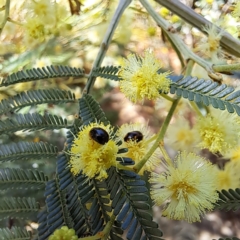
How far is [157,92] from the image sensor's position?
23.1 inches

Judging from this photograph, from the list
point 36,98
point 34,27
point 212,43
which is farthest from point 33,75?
point 212,43

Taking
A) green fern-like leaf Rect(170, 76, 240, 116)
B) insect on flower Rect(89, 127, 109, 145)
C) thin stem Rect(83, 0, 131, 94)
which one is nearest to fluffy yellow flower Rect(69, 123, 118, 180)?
insect on flower Rect(89, 127, 109, 145)

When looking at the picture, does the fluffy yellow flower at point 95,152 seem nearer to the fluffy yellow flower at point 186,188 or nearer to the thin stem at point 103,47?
the fluffy yellow flower at point 186,188

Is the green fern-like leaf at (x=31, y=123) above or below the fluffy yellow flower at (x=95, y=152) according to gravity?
above

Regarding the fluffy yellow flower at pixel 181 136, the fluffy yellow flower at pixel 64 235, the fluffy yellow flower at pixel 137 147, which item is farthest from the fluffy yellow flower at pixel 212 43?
the fluffy yellow flower at pixel 64 235

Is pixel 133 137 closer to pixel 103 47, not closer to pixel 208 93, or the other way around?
pixel 208 93

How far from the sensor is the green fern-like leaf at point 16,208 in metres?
0.69

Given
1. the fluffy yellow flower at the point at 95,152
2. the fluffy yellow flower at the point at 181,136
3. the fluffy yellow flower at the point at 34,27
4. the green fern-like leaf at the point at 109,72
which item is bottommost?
the fluffy yellow flower at the point at 95,152

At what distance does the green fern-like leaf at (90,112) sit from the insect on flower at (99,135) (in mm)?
97

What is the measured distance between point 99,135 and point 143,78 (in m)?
0.13

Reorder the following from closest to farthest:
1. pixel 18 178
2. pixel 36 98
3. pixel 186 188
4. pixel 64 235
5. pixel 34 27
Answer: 1. pixel 64 235
2. pixel 186 188
3. pixel 18 178
4. pixel 36 98
5. pixel 34 27

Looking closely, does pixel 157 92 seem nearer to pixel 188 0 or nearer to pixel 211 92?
pixel 211 92

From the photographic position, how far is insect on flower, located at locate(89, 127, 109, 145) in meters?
0.52

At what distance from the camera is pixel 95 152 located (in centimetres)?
53
